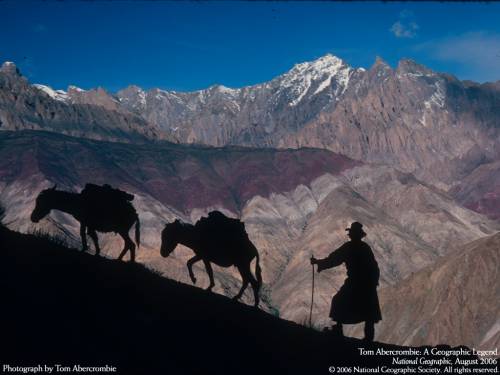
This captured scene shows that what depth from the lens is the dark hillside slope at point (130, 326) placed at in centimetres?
981

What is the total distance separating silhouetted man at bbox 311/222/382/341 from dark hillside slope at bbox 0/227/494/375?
686mm

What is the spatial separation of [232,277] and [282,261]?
31.3 metres

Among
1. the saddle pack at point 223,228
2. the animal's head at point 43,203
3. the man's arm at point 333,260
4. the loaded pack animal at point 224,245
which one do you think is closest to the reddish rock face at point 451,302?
the loaded pack animal at point 224,245

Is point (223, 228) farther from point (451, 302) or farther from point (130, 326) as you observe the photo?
point (451, 302)

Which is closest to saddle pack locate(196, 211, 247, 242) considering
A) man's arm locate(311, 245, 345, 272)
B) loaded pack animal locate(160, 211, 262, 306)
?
loaded pack animal locate(160, 211, 262, 306)

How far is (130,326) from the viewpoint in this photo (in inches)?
447

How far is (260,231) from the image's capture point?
7800 inches

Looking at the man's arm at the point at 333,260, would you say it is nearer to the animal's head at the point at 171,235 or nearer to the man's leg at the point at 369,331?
the man's leg at the point at 369,331

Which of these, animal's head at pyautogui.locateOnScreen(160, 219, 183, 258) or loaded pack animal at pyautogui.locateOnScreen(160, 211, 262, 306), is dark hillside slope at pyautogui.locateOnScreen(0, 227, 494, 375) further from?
animal's head at pyautogui.locateOnScreen(160, 219, 183, 258)

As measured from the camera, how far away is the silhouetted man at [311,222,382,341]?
51.0ft

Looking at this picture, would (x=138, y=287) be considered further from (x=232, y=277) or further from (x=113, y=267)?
(x=232, y=277)

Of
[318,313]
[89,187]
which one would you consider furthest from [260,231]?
[89,187]

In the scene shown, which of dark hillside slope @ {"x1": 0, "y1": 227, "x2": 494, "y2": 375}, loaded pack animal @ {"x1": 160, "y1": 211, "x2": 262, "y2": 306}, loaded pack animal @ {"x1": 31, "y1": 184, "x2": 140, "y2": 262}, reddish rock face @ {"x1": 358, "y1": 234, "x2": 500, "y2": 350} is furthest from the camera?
reddish rock face @ {"x1": 358, "y1": 234, "x2": 500, "y2": 350}

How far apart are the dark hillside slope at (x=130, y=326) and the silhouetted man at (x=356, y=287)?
2.25 ft
